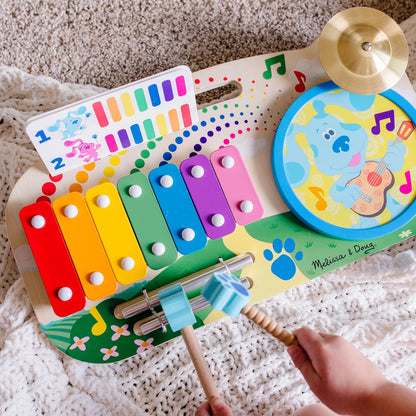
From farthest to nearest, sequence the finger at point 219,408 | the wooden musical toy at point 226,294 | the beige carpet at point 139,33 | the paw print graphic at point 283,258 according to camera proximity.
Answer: the beige carpet at point 139,33 < the paw print graphic at point 283,258 < the finger at point 219,408 < the wooden musical toy at point 226,294

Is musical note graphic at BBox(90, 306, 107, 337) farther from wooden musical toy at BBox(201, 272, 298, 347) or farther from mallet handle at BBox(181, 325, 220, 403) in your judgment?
wooden musical toy at BBox(201, 272, 298, 347)

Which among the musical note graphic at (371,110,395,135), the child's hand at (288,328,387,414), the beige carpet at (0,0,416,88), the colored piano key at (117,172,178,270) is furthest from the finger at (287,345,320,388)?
the beige carpet at (0,0,416,88)

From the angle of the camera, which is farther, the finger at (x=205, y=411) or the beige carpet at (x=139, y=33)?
the beige carpet at (x=139, y=33)

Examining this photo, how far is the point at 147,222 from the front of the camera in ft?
2.24

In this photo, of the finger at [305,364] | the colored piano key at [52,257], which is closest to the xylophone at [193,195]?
the colored piano key at [52,257]

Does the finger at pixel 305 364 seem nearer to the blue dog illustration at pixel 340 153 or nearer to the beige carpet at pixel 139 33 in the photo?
the blue dog illustration at pixel 340 153

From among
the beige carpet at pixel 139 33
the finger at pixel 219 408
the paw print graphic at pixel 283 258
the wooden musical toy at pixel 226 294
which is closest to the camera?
the wooden musical toy at pixel 226 294

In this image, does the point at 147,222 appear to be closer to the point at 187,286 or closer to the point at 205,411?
the point at 187,286

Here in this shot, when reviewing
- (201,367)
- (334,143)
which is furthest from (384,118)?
(201,367)

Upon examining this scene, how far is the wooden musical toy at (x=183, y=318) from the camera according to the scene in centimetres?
61

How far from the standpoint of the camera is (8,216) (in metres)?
0.69

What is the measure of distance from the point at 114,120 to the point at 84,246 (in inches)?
7.2

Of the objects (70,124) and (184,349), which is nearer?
(70,124)

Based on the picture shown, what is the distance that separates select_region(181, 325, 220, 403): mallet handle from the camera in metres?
0.63
